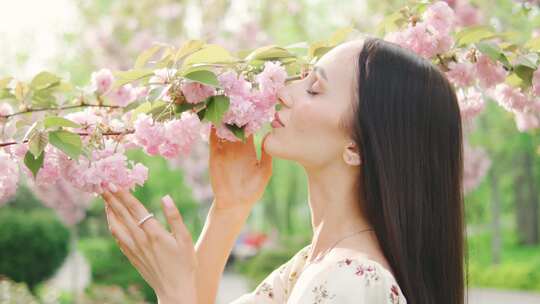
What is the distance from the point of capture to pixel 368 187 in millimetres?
2107

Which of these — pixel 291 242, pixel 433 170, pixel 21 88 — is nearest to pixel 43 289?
pixel 291 242

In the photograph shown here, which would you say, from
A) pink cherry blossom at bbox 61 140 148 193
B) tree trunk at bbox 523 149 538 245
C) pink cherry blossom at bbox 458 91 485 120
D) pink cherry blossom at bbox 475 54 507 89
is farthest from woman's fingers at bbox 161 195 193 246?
tree trunk at bbox 523 149 538 245

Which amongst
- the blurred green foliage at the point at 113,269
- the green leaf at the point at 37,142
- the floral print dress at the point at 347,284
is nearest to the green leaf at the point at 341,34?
the floral print dress at the point at 347,284

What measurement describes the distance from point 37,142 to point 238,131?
52 cm

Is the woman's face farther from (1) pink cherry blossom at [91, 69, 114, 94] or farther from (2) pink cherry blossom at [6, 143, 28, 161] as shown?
(1) pink cherry blossom at [91, 69, 114, 94]

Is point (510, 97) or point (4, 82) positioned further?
point (510, 97)

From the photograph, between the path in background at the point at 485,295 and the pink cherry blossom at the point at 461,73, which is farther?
the path in background at the point at 485,295

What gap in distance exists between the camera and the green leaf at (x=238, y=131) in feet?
7.38

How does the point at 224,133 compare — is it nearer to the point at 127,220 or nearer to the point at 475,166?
the point at 127,220

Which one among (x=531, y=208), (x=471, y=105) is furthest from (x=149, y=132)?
(x=531, y=208)

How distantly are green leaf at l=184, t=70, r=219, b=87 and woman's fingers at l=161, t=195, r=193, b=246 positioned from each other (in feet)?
1.02

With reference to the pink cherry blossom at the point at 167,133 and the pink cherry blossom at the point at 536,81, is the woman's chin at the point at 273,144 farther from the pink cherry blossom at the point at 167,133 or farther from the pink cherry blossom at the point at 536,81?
the pink cherry blossom at the point at 536,81

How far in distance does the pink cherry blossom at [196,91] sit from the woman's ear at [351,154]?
40 cm

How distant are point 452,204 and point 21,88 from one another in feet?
4.59
